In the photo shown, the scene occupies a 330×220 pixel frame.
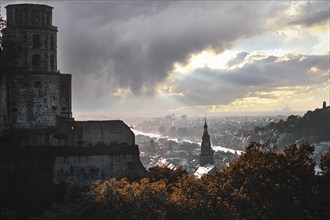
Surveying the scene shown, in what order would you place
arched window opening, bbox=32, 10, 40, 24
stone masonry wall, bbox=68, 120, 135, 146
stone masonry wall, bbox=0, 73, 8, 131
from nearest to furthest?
1. stone masonry wall, bbox=0, 73, 8, 131
2. arched window opening, bbox=32, 10, 40, 24
3. stone masonry wall, bbox=68, 120, 135, 146

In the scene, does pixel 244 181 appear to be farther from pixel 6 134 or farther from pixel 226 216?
pixel 6 134

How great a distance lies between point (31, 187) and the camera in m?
32.2

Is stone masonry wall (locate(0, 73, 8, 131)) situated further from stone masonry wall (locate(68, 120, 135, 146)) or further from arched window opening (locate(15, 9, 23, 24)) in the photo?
stone masonry wall (locate(68, 120, 135, 146))

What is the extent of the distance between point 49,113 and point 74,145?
3.35m

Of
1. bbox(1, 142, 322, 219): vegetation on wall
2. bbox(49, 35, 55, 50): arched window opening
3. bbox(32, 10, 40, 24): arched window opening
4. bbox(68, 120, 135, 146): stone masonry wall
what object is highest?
bbox(32, 10, 40, 24): arched window opening

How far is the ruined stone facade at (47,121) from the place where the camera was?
3828 cm

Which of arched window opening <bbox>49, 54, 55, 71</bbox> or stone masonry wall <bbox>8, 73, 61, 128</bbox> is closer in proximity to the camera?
stone masonry wall <bbox>8, 73, 61, 128</bbox>

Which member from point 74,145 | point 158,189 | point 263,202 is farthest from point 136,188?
point 74,145

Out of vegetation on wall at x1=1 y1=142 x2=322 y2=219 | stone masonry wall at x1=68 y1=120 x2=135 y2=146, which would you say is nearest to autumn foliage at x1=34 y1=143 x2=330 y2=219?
vegetation on wall at x1=1 y1=142 x2=322 y2=219

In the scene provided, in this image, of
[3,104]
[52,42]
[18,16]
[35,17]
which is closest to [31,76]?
[3,104]

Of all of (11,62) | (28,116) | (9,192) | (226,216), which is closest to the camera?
(226,216)

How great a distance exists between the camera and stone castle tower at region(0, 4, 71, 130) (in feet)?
130

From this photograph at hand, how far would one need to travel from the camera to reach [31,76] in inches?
1572

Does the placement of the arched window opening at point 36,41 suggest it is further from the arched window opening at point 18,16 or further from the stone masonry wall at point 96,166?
the stone masonry wall at point 96,166
